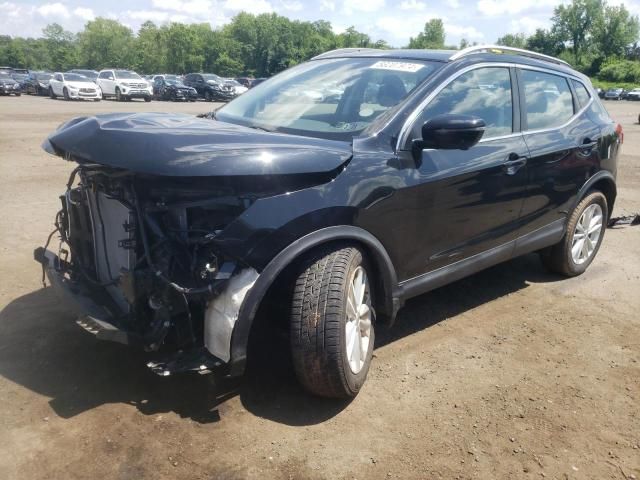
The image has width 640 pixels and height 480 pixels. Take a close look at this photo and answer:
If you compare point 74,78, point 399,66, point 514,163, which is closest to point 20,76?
point 74,78

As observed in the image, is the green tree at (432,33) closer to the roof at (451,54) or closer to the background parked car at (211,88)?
the background parked car at (211,88)

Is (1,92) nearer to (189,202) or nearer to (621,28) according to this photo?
(189,202)

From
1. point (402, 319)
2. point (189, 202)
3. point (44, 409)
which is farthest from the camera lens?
point (402, 319)

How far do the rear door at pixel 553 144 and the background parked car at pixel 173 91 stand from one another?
32432mm

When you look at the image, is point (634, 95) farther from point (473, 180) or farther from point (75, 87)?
point (473, 180)

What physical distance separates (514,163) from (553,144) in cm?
63

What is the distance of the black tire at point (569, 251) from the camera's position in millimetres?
4809

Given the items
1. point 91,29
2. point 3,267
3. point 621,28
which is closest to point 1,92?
point 3,267

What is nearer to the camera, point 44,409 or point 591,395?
point 44,409

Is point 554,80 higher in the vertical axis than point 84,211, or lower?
higher

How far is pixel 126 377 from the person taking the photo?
3.23 m

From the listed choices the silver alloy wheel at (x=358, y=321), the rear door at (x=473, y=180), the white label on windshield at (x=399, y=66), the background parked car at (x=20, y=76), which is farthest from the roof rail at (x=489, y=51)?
the background parked car at (x=20, y=76)

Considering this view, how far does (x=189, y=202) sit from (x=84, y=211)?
100 centimetres

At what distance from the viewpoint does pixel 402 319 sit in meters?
4.17
